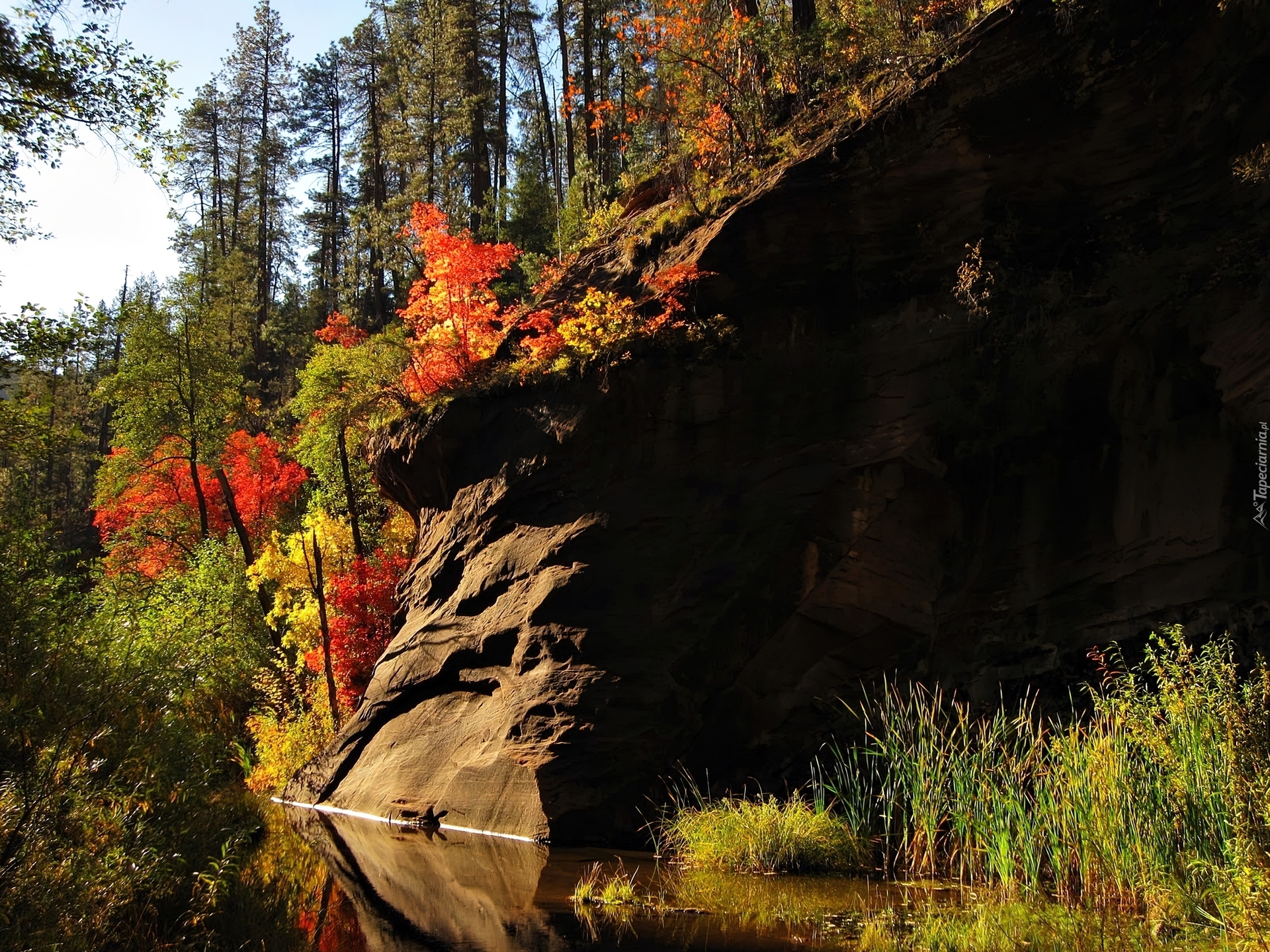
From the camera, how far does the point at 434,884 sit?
410 inches

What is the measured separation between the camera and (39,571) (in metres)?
8.65

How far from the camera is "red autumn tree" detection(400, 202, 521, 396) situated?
1708 centimetres

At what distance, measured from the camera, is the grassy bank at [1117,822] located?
6.22 m

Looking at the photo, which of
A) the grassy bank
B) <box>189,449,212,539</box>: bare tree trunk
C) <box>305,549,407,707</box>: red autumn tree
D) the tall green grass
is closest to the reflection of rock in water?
the grassy bank

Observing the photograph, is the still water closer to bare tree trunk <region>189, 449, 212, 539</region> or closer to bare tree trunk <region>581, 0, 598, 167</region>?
bare tree trunk <region>189, 449, 212, 539</region>

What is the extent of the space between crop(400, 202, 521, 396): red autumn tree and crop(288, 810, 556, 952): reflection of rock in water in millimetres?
7698

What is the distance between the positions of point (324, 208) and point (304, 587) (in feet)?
86.0

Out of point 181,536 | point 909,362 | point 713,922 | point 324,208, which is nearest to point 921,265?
point 909,362

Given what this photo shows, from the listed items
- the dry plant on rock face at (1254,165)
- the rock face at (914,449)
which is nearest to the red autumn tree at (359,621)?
the rock face at (914,449)

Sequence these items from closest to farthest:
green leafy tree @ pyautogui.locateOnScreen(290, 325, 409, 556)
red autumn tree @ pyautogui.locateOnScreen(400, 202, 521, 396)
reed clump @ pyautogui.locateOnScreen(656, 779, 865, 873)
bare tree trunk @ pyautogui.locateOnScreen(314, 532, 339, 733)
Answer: reed clump @ pyautogui.locateOnScreen(656, 779, 865, 873) → red autumn tree @ pyautogui.locateOnScreen(400, 202, 521, 396) → green leafy tree @ pyautogui.locateOnScreen(290, 325, 409, 556) → bare tree trunk @ pyautogui.locateOnScreen(314, 532, 339, 733)

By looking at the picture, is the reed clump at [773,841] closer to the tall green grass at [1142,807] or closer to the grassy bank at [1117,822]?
the grassy bank at [1117,822]

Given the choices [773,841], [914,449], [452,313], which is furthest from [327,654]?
[914,449]

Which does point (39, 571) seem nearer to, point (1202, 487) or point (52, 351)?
point (52, 351)

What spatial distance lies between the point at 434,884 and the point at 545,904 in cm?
178
